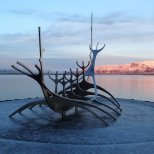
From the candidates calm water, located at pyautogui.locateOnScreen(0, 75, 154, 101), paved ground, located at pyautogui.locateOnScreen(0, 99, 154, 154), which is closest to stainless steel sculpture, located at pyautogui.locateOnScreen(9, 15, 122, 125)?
paved ground, located at pyautogui.locateOnScreen(0, 99, 154, 154)

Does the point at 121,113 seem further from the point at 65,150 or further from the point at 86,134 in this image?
the point at 65,150

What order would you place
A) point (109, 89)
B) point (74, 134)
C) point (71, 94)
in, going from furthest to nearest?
point (109, 89) → point (71, 94) → point (74, 134)

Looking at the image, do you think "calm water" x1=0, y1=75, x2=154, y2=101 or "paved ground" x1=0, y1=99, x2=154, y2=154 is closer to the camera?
"paved ground" x1=0, y1=99, x2=154, y2=154

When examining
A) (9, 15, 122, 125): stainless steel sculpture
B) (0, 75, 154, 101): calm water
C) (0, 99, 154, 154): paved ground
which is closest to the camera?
(0, 99, 154, 154): paved ground

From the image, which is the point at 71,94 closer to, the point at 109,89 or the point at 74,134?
the point at 74,134

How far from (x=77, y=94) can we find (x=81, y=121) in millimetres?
1826

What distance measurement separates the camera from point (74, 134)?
32.4ft

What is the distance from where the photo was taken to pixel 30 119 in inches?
476

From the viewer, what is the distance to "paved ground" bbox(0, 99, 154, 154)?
27.8 ft

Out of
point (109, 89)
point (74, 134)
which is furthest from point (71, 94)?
point (109, 89)

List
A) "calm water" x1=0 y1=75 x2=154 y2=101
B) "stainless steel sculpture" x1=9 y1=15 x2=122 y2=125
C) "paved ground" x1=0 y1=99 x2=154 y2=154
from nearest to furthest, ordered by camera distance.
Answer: "paved ground" x1=0 y1=99 x2=154 y2=154
"stainless steel sculpture" x1=9 y1=15 x2=122 y2=125
"calm water" x1=0 y1=75 x2=154 y2=101

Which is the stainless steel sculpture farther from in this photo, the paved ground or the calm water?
the calm water

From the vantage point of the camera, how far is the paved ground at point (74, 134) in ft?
27.8

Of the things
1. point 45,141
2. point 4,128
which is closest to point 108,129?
point 45,141
